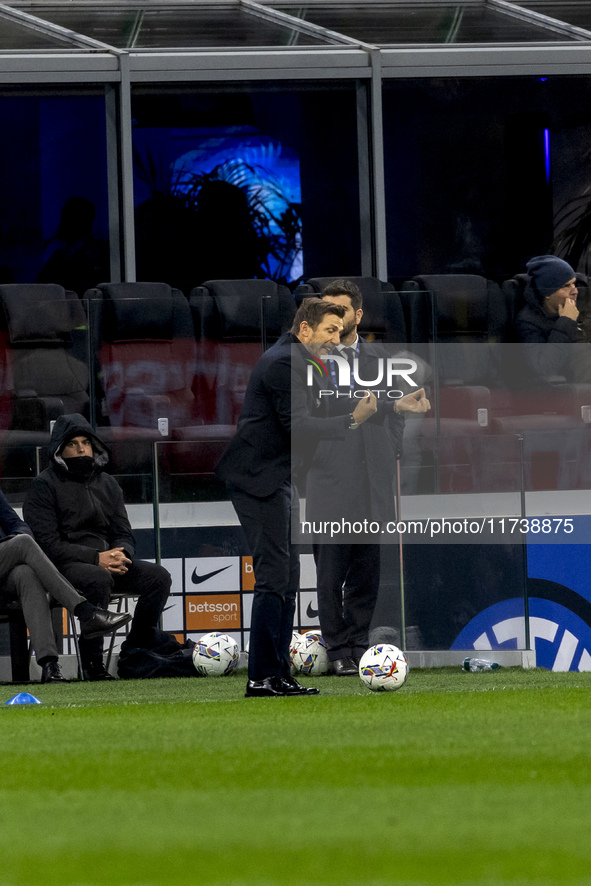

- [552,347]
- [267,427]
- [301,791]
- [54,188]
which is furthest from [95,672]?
[54,188]

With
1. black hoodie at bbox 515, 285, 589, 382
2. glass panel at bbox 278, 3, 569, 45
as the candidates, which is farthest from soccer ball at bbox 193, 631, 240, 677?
glass panel at bbox 278, 3, 569, 45

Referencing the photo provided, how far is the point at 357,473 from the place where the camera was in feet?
25.4

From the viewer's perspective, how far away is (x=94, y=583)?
7824 millimetres

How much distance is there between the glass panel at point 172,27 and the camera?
12414 millimetres

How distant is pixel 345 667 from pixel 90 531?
169cm

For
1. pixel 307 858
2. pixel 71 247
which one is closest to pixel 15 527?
pixel 71 247

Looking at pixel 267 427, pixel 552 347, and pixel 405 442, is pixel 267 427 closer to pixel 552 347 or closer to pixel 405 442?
pixel 405 442

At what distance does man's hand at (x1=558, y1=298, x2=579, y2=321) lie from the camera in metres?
8.75

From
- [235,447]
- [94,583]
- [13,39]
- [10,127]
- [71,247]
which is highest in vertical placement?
[13,39]

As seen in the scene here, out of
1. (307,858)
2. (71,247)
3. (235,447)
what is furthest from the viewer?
(71,247)

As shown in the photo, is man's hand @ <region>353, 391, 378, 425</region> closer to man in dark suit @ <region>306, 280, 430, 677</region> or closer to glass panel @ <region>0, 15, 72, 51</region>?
man in dark suit @ <region>306, 280, 430, 677</region>

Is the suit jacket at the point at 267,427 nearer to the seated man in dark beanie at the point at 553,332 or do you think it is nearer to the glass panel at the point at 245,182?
the seated man in dark beanie at the point at 553,332

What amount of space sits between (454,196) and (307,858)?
10221mm

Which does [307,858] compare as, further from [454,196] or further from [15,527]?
[454,196]
